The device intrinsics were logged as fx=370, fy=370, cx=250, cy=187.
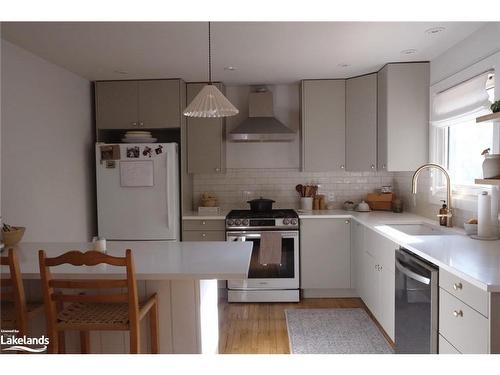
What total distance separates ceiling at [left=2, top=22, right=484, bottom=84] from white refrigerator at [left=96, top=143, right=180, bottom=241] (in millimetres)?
794

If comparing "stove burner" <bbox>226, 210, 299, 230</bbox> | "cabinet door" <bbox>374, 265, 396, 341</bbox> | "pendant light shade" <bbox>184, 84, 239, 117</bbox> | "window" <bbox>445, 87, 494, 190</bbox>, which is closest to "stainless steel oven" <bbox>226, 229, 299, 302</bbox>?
"stove burner" <bbox>226, 210, 299, 230</bbox>

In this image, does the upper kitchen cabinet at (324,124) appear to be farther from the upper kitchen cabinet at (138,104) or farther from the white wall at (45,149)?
the white wall at (45,149)

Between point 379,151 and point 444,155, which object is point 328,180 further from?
point 444,155

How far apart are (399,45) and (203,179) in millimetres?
2539

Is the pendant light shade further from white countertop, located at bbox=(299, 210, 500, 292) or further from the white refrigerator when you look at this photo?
the white refrigerator

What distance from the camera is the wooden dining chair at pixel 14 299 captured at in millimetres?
1722

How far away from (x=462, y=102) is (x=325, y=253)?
1895 mm

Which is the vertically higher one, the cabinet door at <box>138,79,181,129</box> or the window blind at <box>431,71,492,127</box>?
the cabinet door at <box>138,79,181,129</box>

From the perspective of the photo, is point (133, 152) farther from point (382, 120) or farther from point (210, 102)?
point (382, 120)

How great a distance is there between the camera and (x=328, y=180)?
4.40m

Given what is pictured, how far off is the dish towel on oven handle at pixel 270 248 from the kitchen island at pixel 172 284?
147 cm

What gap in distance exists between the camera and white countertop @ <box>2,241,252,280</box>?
1.78 meters

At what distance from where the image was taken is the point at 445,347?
6.38ft
